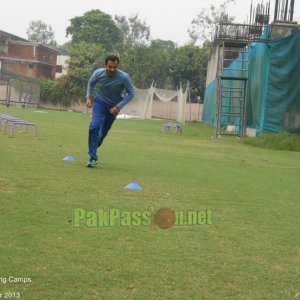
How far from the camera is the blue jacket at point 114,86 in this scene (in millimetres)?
8734

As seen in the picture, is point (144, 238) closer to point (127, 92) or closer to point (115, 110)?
point (115, 110)

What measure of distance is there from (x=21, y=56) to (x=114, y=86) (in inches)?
2632

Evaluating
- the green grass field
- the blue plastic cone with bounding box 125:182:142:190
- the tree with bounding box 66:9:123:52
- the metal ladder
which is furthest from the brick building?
the blue plastic cone with bounding box 125:182:142:190

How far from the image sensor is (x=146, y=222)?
496 centimetres

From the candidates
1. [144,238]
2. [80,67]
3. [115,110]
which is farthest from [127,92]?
[80,67]

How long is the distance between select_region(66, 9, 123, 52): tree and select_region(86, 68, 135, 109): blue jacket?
69.2 metres

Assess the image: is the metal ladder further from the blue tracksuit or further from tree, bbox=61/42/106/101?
tree, bbox=61/42/106/101

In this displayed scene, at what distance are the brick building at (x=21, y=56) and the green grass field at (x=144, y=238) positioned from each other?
6551cm

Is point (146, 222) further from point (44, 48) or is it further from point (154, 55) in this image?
point (44, 48)

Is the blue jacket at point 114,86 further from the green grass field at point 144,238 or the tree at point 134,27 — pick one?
the tree at point 134,27

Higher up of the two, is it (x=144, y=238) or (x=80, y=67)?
(x=80, y=67)

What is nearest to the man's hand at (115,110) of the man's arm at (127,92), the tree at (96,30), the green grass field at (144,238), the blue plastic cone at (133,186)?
the man's arm at (127,92)

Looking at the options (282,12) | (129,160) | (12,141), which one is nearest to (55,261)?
(129,160)

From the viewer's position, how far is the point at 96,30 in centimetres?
8050
